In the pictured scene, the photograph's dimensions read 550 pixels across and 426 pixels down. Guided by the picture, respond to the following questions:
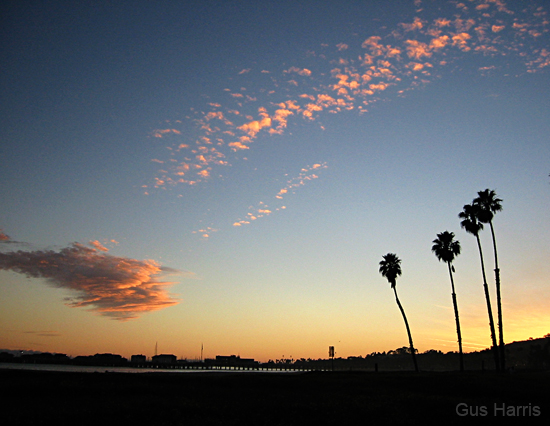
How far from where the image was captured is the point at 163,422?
2127cm

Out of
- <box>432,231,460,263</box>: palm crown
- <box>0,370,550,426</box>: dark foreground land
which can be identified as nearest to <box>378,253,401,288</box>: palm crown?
<box>432,231,460,263</box>: palm crown

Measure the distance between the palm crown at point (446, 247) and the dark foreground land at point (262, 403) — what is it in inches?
1220

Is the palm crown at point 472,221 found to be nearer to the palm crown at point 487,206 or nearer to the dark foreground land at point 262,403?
the palm crown at point 487,206

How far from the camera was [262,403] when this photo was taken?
87.7 ft

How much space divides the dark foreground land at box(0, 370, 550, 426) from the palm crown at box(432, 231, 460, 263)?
30994 millimetres

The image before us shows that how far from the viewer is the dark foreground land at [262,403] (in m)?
22.4

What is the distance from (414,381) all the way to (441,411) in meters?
16.1

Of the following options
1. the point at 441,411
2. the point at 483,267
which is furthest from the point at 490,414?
the point at 483,267

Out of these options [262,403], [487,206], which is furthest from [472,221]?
[262,403]

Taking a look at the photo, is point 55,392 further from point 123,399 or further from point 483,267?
point 483,267

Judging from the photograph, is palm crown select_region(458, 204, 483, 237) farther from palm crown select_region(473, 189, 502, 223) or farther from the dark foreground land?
the dark foreground land

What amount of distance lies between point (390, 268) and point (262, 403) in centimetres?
5382

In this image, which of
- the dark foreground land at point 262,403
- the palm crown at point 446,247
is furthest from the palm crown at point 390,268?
the dark foreground land at point 262,403

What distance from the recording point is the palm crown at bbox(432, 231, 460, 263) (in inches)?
2638
